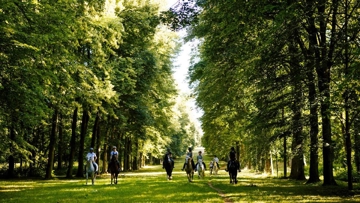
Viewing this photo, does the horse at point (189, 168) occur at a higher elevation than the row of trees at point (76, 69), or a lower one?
lower

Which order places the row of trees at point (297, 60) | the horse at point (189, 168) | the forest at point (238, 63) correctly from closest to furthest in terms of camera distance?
the row of trees at point (297, 60)
the forest at point (238, 63)
the horse at point (189, 168)

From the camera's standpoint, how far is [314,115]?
1572cm

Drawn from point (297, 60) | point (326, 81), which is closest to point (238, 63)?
point (297, 60)

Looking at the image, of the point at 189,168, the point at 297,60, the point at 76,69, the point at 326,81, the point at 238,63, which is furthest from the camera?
the point at 189,168

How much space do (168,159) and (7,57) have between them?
1263cm

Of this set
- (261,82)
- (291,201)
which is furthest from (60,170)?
(291,201)

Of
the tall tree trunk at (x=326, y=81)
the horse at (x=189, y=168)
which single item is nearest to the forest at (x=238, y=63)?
the tall tree trunk at (x=326, y=81)

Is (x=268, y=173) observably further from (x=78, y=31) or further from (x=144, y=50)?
(x=78, y=31)

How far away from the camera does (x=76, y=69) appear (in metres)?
21.6

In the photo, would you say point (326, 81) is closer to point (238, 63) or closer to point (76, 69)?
point (238, 63)

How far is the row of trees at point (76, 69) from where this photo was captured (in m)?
15.4

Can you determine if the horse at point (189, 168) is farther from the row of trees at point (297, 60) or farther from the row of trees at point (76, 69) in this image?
the row of trees at point (76, 69)

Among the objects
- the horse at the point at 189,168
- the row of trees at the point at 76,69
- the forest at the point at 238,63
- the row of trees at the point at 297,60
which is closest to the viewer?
the row of trees at the point at 297,60

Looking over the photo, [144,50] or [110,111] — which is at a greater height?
[144,50]
